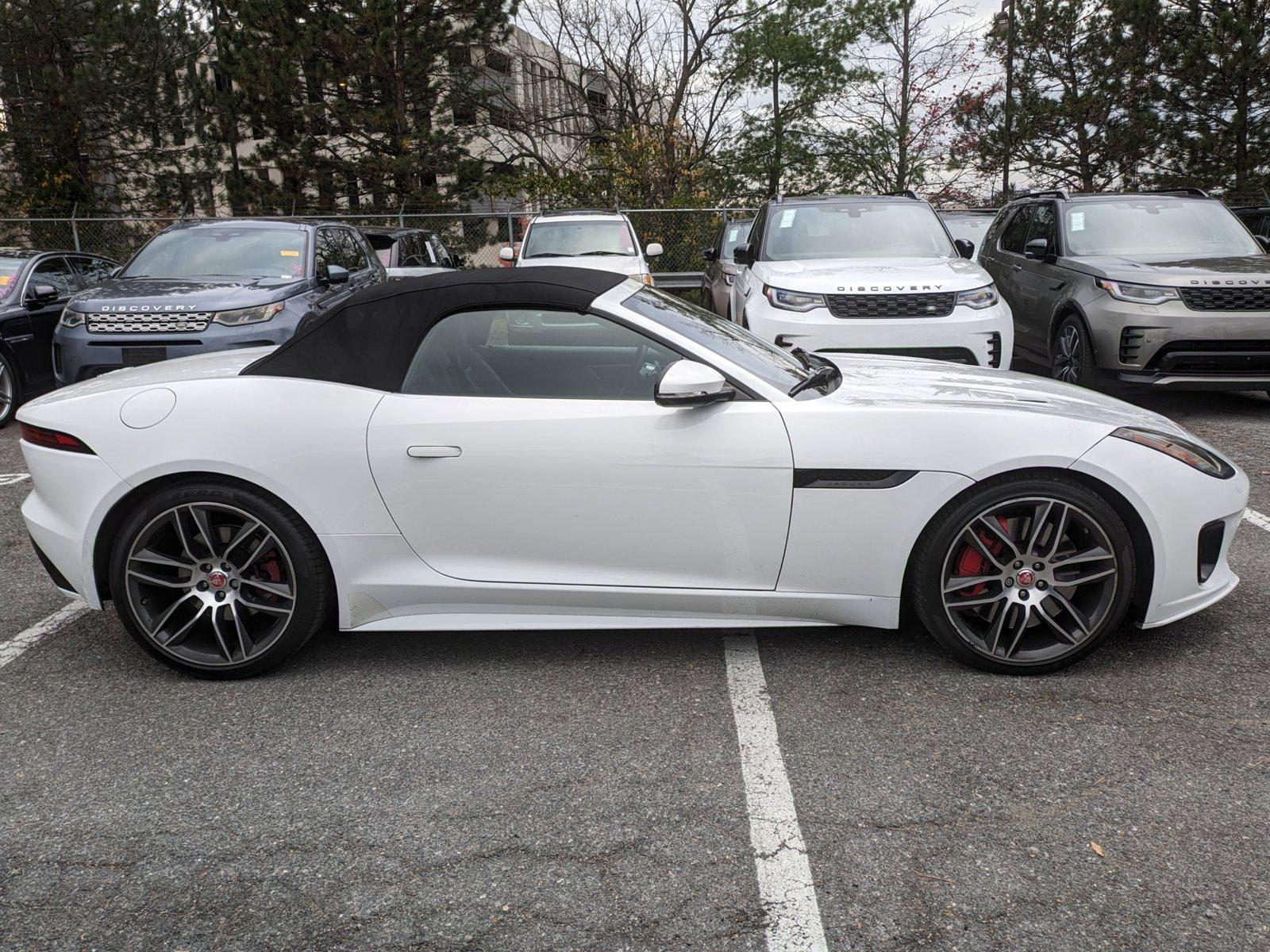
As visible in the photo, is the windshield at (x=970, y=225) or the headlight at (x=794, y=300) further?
the windshield at (x=970, y=225)

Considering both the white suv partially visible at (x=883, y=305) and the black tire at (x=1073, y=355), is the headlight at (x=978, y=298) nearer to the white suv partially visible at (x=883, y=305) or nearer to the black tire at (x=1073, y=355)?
the white suv partially visible at (x=883, y=305)

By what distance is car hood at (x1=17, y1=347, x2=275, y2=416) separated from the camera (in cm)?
390

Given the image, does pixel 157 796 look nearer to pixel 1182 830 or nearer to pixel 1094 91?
Answer: pixel 1182 830

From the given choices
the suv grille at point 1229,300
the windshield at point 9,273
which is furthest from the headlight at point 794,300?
the windshield at point 9,273

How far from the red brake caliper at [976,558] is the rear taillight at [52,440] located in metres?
3.04

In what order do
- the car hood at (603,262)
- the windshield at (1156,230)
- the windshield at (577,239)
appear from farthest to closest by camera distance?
the windshield at (577,239), the car hood at (603,262), the windshield at (1156,230)

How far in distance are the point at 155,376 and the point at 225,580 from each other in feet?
2.88

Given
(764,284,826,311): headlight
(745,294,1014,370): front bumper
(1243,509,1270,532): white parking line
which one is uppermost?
(764,284,826,311): headlight

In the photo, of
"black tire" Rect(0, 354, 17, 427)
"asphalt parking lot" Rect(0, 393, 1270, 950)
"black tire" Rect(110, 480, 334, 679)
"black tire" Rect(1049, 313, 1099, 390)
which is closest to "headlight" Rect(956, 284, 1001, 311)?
"black tire" Rect(1049, 313, 1099, 390)

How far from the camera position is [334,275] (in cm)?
915

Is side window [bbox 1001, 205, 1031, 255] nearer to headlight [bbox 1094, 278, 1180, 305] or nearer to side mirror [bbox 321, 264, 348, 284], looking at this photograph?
headlight [bbox 1094, 278, 1180, 305]

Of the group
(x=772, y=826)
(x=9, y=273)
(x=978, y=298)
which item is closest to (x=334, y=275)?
(x=9, y=273)

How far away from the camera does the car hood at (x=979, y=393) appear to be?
368 centimetres

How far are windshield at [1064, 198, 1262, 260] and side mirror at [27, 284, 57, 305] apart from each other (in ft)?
29.6
